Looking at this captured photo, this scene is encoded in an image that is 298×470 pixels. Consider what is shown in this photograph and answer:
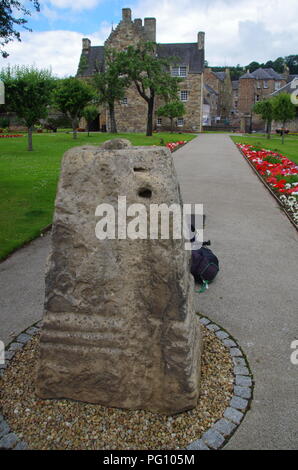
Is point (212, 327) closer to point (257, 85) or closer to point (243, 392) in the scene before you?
point (243, 392)

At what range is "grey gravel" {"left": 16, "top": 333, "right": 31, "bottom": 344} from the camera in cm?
465

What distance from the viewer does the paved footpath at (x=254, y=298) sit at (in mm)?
3580

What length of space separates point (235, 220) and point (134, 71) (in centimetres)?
2901

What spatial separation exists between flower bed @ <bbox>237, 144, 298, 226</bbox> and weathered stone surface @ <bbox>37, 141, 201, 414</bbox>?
7103mm

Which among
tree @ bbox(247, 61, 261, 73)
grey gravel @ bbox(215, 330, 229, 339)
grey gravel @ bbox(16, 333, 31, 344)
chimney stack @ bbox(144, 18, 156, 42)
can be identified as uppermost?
tree @ bbox(247, 61, 261, 73)

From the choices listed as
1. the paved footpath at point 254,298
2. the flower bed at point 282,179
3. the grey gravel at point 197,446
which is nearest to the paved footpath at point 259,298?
the paved footpath at point 254,298

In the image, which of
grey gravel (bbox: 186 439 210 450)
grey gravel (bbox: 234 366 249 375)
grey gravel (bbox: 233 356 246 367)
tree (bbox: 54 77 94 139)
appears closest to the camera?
grey gravel (bbox: 186 439 210 450)

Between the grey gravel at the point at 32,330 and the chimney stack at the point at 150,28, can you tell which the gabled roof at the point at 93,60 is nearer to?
the chimney stack at the point at 150,28

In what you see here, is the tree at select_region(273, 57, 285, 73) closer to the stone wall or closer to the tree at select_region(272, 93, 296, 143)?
the stone wall

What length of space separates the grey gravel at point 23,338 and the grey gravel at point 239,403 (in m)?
2.49

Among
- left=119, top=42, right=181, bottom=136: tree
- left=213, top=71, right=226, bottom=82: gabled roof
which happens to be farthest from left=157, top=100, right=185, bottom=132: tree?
left=213, top=71, right=226, bottom=82: gabled roof

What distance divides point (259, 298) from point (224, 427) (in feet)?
9.10

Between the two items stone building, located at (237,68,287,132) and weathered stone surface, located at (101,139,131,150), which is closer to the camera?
weathered stone surface, located at (101,139,131,150)

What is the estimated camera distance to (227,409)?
11.8 feet
